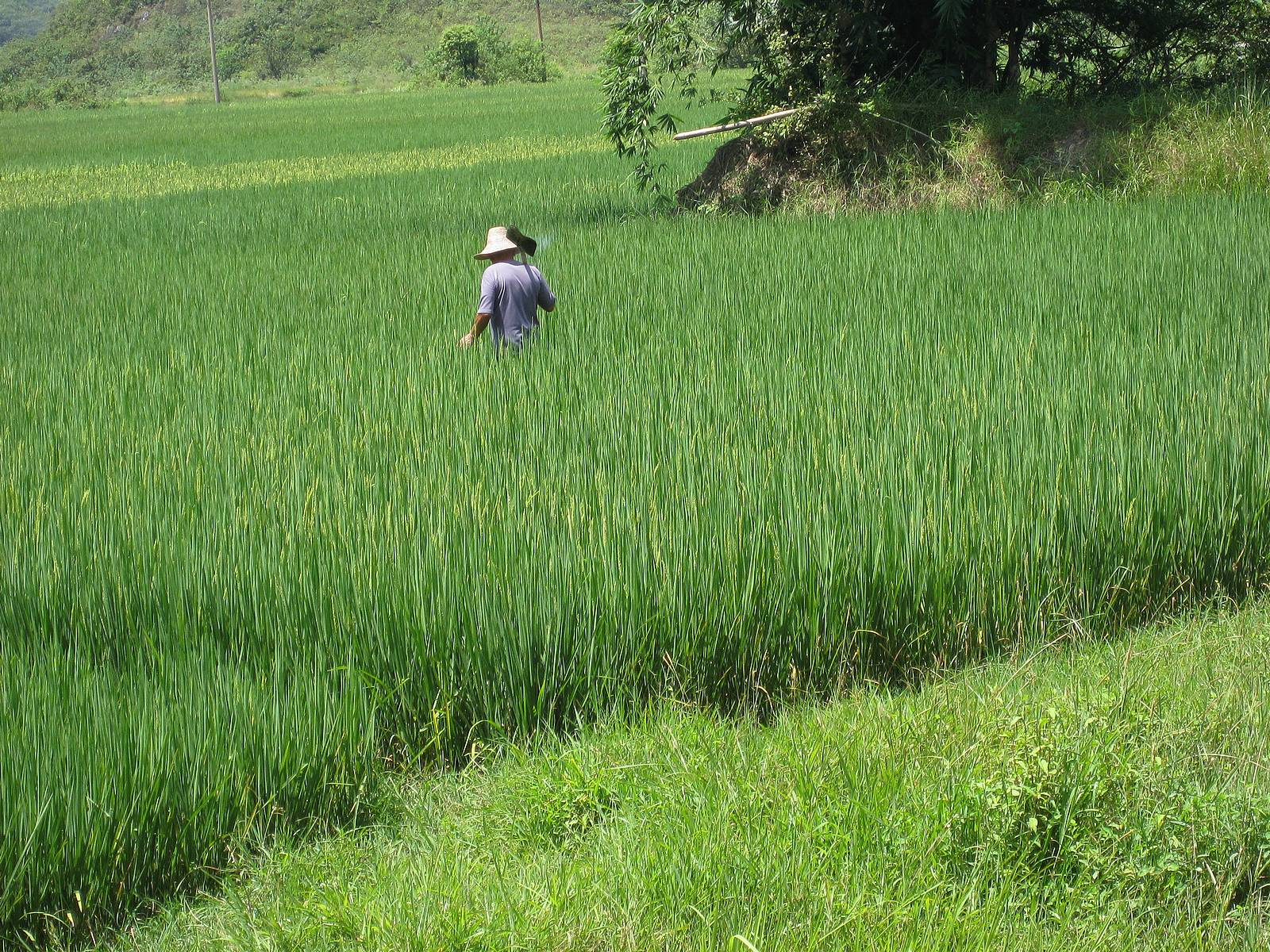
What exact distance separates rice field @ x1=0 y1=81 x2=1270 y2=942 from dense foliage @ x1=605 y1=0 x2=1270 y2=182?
470cm

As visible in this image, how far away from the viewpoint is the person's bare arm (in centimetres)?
582

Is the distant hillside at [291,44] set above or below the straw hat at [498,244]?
above

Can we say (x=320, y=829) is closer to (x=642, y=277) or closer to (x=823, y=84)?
(x=642, y=277)

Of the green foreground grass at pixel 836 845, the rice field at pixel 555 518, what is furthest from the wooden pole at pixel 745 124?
the green foreground grass at pixel 836 845

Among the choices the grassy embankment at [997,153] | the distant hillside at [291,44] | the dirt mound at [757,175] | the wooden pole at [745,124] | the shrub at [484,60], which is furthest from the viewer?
the distant hillside at [291,44]

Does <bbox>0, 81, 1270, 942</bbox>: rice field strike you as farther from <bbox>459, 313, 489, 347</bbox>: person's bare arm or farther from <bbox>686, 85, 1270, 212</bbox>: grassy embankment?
<bbox>686, 85, 1270, 212</bbox>: grassy embankment

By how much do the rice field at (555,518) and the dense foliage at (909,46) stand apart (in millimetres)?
4696

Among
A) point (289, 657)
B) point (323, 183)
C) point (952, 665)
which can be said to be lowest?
point (952, 665)

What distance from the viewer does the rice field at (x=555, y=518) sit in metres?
2.60

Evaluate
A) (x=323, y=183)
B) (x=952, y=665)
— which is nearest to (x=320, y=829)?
(x=952, y=665)

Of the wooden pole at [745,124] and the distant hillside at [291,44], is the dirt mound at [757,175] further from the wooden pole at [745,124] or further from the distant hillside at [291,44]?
the distant hillside at [291,44]

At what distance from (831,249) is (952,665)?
214 inches

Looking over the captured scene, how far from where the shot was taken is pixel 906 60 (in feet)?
39.2

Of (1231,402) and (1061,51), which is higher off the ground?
(1061,51)
